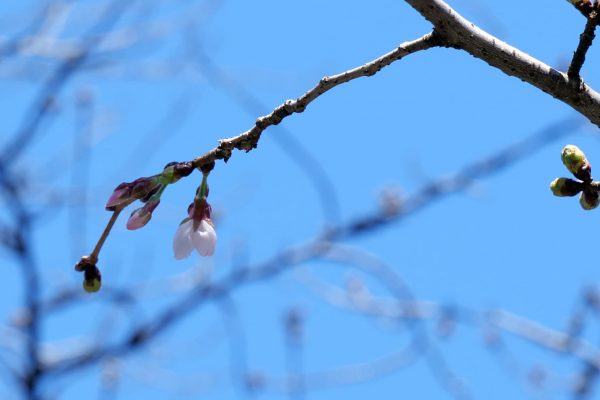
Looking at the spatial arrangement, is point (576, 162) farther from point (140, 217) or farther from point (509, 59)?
point (140, 217)

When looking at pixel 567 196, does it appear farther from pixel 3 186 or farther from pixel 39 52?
pixel 39 52

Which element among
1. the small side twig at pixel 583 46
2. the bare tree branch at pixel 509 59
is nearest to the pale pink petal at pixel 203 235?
the bare tree branch at pixel 509 59

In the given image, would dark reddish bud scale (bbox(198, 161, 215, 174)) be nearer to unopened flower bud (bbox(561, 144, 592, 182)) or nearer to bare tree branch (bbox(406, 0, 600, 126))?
bare tree branch (bbox(406, 0, 600, 126))

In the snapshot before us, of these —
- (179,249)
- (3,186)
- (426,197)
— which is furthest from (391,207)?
(179,249)

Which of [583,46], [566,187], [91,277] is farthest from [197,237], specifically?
[583,46]

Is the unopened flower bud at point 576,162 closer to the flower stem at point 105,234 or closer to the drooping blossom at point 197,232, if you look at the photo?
the drooping blossom at point 197,232

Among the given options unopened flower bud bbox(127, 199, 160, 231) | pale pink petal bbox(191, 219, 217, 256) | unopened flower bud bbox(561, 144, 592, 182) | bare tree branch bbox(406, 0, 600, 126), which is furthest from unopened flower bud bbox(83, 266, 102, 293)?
unopened flower bud bbox(561, 144, 592, 182)
